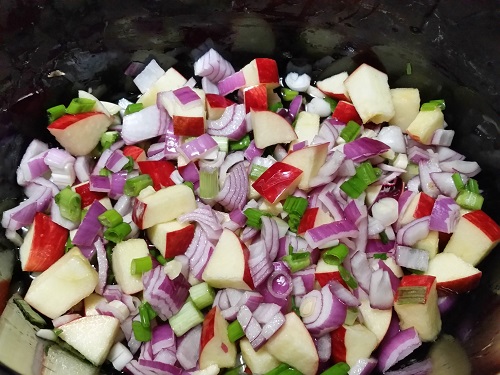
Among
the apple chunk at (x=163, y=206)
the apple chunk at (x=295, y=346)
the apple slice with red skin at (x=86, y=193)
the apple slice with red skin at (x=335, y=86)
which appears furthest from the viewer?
the apple slice with red skin at (x=335, y=86)

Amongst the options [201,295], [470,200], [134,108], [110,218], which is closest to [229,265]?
[201,295]

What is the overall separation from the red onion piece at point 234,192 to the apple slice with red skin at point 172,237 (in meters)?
0.11

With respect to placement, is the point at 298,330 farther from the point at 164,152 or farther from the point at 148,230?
the point at 164,152

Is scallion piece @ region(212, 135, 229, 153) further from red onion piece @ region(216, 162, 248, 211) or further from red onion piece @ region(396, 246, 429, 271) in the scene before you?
red onion piece @ region(396, 246, 429, 271)

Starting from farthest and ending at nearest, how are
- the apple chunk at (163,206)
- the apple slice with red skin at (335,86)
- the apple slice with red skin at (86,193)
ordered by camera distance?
1. the apple slice with red skin at (335,86)
2. the apple slice with red skin at (86,193)
3. the apple chunk at (163,206)

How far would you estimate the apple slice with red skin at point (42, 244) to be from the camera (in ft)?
4.70

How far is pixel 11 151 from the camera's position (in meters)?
1.52

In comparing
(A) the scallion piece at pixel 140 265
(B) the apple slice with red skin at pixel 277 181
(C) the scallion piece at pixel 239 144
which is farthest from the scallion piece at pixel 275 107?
(A) the scallion piece at pixel 140 265

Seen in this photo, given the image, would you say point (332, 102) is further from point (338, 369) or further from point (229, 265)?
point (338, 369)

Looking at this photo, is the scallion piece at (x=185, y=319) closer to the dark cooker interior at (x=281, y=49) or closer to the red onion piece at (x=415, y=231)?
the dark cooker interior at (x=281, y=49)

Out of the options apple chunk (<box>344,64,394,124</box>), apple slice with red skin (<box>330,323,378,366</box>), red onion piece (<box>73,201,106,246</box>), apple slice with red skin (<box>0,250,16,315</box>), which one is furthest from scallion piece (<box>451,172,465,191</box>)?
apple slice with red skin (<box>0,250,16,315</box>)

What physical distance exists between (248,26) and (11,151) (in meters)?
0.71

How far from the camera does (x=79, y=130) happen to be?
5.00 ft

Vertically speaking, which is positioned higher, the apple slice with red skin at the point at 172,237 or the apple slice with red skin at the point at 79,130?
the apple slice with red skin at the point at 79,130
